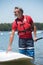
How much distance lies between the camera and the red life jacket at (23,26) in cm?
541

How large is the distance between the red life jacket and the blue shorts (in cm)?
14

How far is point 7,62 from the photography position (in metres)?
5.63

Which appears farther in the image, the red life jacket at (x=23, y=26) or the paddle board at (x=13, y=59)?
the paddle board at (x=13, y=59)

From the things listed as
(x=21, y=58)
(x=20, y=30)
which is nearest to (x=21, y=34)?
(x=20, y=30)

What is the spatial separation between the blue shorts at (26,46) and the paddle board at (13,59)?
94 mm

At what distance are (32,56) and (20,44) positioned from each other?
30 cm

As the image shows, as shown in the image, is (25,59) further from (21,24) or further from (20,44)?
(21,24)

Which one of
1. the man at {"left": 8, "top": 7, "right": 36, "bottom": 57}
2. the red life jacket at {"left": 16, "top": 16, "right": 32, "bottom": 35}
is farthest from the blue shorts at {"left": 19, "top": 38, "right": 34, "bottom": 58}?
the red life jacket at {"left": 16, "top": 16, "right": 32, "bottom": 35}

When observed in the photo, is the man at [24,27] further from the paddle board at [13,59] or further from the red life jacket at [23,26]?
the paddle board at [13,59]

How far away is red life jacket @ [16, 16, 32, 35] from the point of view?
541 centimetres

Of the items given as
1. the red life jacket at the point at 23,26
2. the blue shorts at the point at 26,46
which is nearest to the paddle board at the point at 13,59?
the blue shorts at the point at 26,46

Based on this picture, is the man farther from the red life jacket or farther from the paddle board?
the paddle board

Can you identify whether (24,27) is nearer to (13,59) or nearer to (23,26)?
(23,26)

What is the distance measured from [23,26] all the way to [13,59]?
591mm
